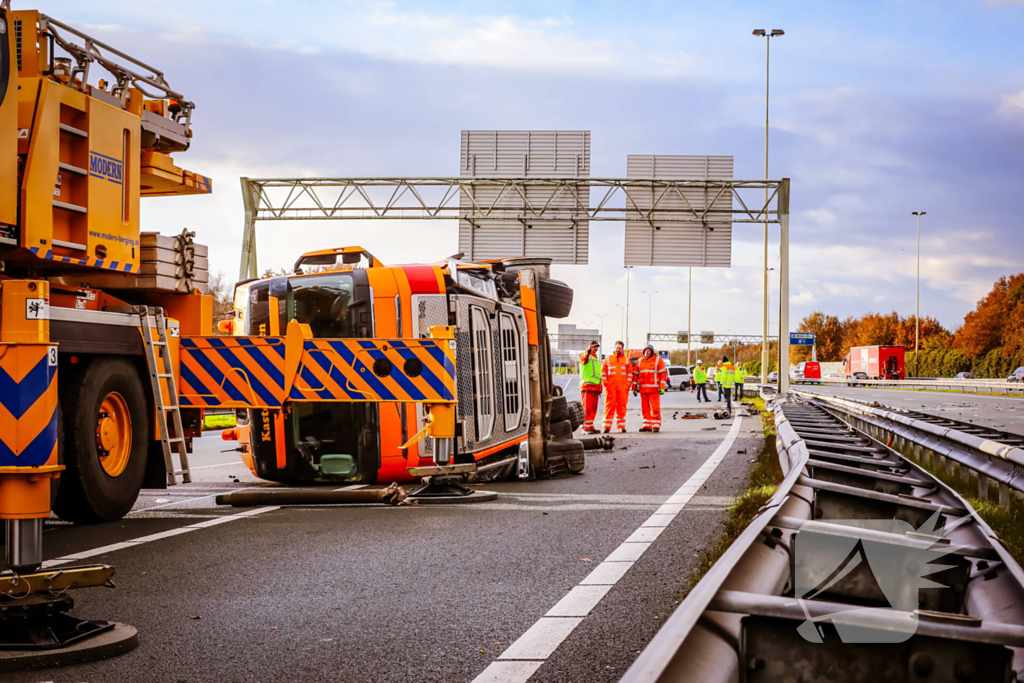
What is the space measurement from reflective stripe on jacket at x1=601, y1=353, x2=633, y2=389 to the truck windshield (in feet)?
33.0

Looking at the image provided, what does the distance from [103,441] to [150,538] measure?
87 centimetres

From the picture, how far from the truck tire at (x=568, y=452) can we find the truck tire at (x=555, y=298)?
63.5 inches

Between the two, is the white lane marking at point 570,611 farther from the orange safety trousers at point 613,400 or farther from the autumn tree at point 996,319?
the autumn tree at point 996,319

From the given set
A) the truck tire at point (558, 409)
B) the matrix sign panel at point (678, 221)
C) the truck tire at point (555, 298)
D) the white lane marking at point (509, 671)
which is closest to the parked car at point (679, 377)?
the matrix sign panel at point (678, 221)

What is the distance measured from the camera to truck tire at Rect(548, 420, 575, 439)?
11758mm

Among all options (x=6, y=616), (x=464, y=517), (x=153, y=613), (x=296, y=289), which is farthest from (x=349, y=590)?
(x=296, y=289)

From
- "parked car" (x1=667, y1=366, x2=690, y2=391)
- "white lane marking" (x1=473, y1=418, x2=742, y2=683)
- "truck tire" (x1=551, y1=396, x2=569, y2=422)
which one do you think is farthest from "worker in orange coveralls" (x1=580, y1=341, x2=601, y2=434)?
"parked car" (x1=667, y1=366, x2=690, y2=391)

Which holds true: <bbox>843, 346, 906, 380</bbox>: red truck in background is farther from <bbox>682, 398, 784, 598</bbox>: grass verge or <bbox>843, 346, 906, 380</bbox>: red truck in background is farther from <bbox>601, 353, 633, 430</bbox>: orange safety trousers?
<bbox>682, 398, 784, 598</bbox>: grass verge

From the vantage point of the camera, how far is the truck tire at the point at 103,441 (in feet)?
22.2

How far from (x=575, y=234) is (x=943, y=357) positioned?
65569 millimetres

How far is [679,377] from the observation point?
64938mm

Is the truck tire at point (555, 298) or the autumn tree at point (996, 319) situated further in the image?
the autumn tree at point (996, 319)

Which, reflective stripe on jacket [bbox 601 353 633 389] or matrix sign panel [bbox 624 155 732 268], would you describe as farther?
matrix sign panel [bbox 624 155 732 268]

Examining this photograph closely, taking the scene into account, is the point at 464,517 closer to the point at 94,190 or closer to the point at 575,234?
the point at 94,190
